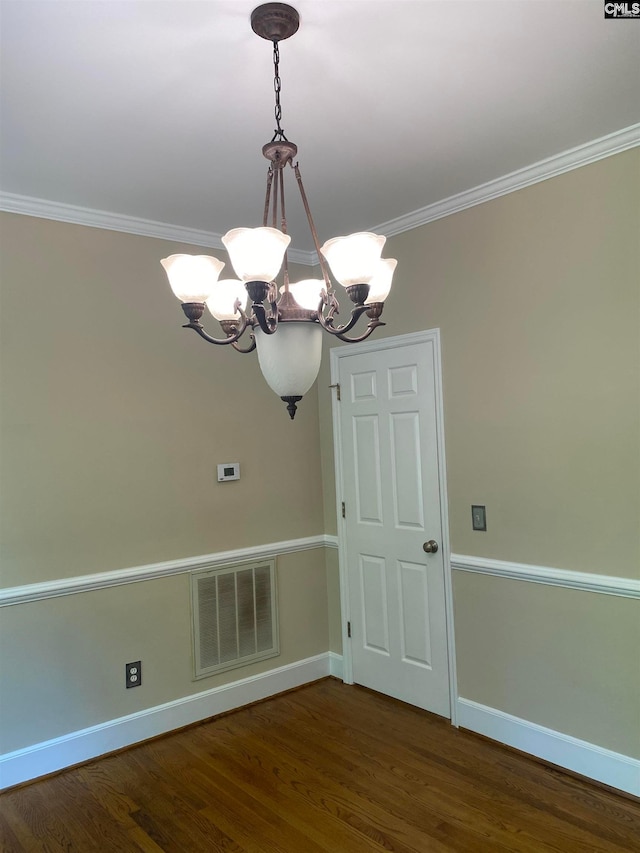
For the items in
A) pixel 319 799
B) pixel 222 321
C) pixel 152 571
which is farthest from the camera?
pixel 152 571

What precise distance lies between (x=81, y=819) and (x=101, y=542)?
3.90 feet

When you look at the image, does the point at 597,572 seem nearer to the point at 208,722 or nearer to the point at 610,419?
the point at 610,419

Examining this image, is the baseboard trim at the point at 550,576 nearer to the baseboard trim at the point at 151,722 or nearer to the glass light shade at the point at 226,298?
the baseboard trim at the point at 151,722

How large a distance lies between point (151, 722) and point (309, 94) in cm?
304

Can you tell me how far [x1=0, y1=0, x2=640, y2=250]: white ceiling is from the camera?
1688mm

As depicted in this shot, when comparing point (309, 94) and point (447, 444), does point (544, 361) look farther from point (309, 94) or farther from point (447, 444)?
point (309, 94)

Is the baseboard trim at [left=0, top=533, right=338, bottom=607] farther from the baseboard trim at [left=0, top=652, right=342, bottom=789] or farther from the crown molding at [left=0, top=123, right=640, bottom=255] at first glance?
the crown molding at [left=0, top=123, right=640, bottom=255]

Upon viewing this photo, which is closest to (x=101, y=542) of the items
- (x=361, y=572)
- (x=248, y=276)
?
(x=361, y=572)

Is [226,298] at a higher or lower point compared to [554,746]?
higher

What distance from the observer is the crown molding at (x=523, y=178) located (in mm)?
2436

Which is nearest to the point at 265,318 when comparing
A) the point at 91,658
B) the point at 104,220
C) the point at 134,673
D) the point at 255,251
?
the point at 255,251

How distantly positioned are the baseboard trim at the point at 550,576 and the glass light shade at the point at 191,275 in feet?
6.61

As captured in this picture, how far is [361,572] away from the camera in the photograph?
12.0ft

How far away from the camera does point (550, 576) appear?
2680mm
